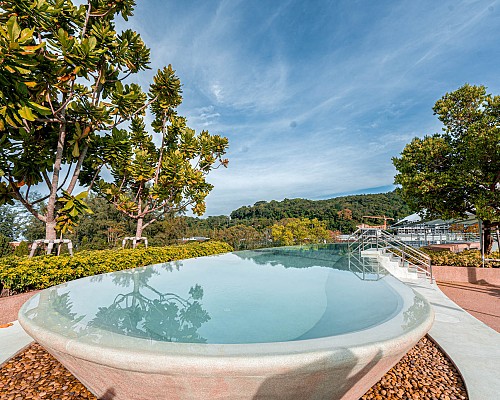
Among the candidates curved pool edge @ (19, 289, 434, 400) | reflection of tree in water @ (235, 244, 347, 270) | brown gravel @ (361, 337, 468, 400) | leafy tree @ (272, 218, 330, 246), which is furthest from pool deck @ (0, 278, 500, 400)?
leafy tree @ (272, 218, 330, 246)

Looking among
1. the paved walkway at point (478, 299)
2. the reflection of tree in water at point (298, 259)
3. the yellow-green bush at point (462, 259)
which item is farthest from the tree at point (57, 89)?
the yellow-green bush at point (462, 259)

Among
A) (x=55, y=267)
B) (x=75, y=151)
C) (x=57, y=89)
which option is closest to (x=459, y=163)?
(x=75, y=151)

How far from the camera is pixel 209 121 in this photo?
16172 millimetres

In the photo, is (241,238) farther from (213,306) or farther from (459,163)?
(213,306)

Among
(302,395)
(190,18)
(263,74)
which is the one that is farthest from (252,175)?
(302,395)

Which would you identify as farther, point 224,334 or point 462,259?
point 462,259

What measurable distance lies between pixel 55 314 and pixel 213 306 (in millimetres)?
2130

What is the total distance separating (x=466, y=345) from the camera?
3318 millimetres

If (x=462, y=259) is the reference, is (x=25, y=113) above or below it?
above

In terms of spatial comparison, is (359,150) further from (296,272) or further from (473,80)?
(296,272)

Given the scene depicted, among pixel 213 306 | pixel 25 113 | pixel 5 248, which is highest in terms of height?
pixel 25 113

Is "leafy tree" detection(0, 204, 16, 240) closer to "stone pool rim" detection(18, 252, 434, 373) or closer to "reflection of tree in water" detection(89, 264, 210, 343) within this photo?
"reflection of tree in water" detection(89, 264, 210, 343)

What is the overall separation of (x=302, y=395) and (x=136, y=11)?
9713mm

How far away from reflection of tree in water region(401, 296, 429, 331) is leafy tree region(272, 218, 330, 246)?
1552 cm
